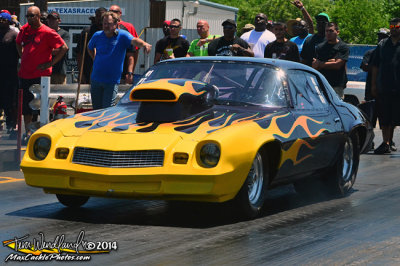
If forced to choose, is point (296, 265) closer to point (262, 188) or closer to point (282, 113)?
point (262, 188)

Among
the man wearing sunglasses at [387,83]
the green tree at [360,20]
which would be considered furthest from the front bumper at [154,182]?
the green tree at [360,20]

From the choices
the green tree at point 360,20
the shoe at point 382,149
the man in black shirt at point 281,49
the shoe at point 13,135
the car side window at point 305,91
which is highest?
the car side window at point 305,91

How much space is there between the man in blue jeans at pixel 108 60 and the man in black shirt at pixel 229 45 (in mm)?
1177

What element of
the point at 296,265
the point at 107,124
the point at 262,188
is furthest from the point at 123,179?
the point at 296,265

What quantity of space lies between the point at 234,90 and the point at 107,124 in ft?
4.38

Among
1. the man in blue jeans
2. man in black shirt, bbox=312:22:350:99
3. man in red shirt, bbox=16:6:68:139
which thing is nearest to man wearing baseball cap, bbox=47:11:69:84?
man in red shirt, bbox=16:6:68:139

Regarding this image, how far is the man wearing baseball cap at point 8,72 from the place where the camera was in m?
14.7

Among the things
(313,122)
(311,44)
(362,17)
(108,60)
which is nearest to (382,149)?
(311,44)

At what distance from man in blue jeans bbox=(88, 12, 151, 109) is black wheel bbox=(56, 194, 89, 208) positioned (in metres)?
4.47

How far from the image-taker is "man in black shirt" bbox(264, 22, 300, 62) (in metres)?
13.9

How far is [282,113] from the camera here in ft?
26.5

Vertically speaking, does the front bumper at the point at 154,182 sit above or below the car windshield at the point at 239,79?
below

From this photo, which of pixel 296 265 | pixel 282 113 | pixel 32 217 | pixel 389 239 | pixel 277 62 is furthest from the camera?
pixel 277 62

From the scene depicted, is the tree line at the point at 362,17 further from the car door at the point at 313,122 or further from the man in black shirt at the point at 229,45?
the car door at the point at 313,122
